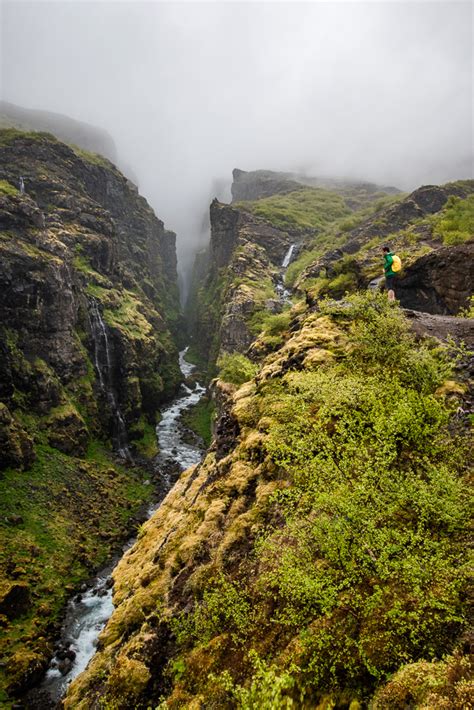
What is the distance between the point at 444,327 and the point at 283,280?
64914 mm

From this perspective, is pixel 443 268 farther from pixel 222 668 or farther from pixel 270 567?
pixel 222 668

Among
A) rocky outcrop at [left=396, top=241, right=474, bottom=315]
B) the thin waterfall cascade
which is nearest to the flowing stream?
rocky outcrop at [left=396, top=241, right=474, bottom=315]

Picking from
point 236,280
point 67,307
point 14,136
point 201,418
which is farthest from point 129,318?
point 14,136

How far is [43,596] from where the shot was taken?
2825 centimetres

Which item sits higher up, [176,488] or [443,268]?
[443,268]

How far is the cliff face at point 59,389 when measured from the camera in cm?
3005

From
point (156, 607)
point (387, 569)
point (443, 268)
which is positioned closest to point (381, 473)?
point (387, 569)

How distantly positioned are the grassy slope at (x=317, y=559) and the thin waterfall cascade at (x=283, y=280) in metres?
51.2

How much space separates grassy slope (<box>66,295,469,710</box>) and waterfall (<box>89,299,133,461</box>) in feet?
135

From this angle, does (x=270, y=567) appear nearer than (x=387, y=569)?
No

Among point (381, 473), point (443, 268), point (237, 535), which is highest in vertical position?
point (443, 268)

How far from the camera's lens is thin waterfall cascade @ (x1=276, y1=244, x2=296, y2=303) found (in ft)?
230

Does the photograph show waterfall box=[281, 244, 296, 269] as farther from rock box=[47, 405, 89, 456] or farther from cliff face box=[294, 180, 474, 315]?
rock box=[47, 405, 89, 456]

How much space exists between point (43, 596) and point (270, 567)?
2754 centimetres
